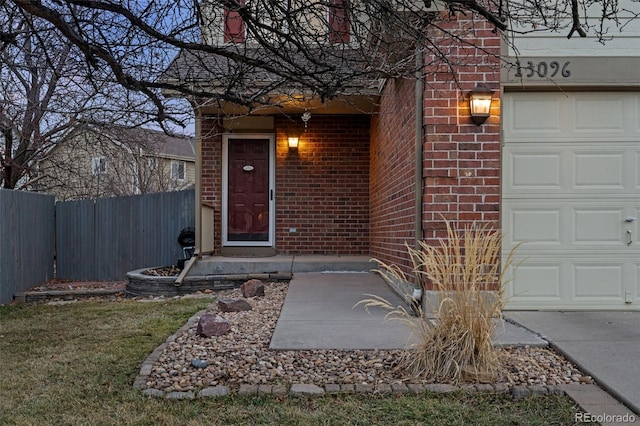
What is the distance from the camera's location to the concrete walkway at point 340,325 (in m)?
3.69

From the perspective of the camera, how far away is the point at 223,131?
843 centimetres

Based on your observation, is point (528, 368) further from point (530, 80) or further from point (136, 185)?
point (136, 185)

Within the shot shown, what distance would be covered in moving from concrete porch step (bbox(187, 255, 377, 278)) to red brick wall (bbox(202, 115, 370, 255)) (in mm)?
928

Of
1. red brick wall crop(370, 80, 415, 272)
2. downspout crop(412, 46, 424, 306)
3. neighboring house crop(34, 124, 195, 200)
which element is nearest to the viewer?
downspout crop(412, 46, 424, 306)

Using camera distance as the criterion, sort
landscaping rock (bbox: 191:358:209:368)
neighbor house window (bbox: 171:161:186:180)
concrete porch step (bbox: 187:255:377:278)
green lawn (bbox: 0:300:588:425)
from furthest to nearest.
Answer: neighbor house window (bbox: 171:161:186:180) → concrete porch step (bbox: 187:255:377:278) → landscaping rock (bbox: 191:358:209:368) → green lawn (bbox: 0:300:588:425)

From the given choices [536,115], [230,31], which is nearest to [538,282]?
[536,115]

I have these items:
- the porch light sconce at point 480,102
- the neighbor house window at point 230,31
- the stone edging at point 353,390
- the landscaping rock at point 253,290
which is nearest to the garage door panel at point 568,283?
the porch light sconce at point 480,102

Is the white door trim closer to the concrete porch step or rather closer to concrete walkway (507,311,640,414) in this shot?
the concrete porch step

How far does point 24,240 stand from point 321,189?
5146mm

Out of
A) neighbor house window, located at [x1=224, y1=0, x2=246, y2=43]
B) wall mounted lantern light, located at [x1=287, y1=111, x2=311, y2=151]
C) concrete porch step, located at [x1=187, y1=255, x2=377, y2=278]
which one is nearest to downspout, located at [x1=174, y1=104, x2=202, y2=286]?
concrete porch step, located at [x1=187, y1=255, x2=377, y2=278]

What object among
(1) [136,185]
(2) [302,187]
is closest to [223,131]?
(2) [302,187]

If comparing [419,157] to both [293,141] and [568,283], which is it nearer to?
[568,283]

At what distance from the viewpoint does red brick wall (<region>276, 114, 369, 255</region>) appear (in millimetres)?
8461

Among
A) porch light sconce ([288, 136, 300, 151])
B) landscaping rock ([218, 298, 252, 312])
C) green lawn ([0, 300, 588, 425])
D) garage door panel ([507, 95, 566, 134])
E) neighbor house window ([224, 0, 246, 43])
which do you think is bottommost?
green lawn ([0, 300, 588, 425])
